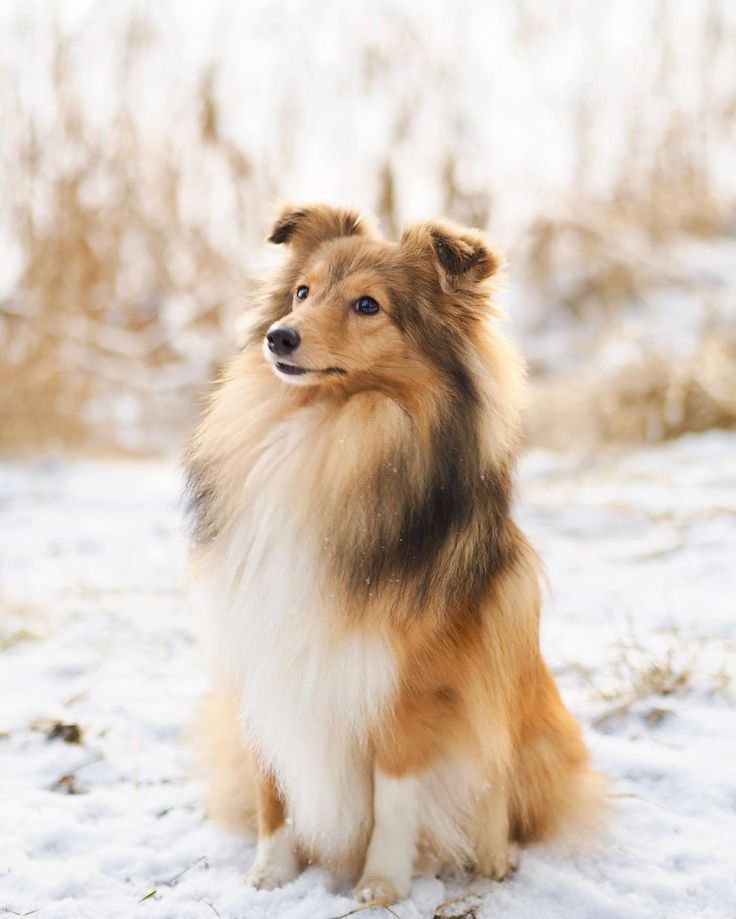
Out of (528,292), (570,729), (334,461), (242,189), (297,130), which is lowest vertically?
(570,729)

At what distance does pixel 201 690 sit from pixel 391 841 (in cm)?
167

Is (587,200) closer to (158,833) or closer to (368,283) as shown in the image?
(368,283)

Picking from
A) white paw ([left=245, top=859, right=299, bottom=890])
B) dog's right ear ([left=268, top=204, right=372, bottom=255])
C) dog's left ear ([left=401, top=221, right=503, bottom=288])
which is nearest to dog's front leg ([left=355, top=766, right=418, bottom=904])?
white paw ([left=245, top=859, right=299, bottom=890])

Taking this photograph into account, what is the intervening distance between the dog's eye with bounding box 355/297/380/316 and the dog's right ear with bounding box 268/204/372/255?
447 millimetres

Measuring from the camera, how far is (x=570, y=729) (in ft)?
8.86

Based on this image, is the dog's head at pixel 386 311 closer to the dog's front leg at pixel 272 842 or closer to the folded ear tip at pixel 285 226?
the folded ear tip at pixel 285 226

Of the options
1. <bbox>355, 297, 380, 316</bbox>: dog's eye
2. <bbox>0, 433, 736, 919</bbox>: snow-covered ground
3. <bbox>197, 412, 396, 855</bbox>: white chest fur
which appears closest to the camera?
<bbox>197, 412, 396, 855</bbox>: white chest fur

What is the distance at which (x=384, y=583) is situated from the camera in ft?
7.44

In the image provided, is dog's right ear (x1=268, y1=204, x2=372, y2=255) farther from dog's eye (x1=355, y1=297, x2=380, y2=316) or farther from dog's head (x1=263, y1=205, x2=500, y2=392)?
dog's eye (x1=355, y1=297, x2=380, y2=316)

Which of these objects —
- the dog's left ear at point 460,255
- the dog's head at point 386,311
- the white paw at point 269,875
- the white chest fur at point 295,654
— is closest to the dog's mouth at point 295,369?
the dog's head at point 386,311

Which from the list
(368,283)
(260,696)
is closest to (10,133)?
(368,283)

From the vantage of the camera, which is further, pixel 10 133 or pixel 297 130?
pixel 297 130

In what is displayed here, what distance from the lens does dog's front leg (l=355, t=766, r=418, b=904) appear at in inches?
92.3

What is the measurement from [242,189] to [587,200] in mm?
4612
